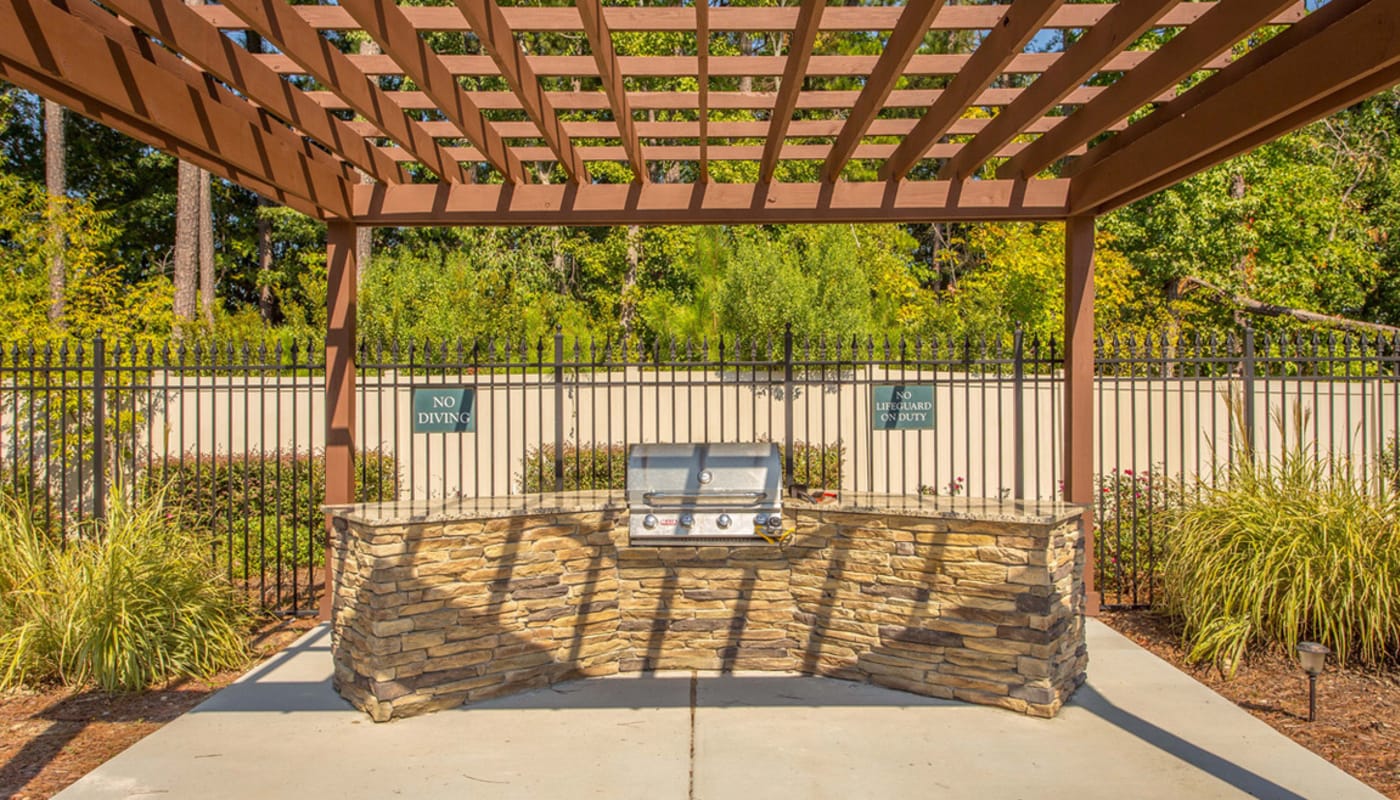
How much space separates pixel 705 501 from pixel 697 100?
2181mm

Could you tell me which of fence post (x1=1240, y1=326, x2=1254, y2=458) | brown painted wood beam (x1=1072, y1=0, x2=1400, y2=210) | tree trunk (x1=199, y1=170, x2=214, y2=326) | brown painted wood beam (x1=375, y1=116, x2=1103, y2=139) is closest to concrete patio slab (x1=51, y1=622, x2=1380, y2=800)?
fence post (x1=1240, y1=326, x2=1254, y2=458)

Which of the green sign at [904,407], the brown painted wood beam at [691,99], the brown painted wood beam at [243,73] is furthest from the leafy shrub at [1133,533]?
the brown painted wood beam at [243,73]

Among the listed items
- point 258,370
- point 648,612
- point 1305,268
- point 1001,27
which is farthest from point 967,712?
point 1305,268

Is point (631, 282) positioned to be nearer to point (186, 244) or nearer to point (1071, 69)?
point (186, 244)

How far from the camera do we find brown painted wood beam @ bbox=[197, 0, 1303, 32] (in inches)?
175

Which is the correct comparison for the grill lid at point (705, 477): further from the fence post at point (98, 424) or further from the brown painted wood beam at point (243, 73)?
the fence post at point (98, 424)

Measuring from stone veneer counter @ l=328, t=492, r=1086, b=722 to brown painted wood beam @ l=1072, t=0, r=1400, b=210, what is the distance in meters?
1.99

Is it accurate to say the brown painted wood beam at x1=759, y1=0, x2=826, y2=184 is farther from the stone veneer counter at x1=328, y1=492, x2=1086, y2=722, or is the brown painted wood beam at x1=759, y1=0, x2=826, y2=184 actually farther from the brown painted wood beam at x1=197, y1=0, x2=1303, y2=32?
the stone veneer counter at x1=328, y1=492, x2=1086, y2=722

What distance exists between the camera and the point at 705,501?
4758 mm

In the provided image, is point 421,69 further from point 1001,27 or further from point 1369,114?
point 1369,114

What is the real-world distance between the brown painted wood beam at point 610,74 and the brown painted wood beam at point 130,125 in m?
1.43

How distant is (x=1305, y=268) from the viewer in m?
14.6

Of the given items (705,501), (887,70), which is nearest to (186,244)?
(705,501)

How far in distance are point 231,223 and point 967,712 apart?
22.9m
